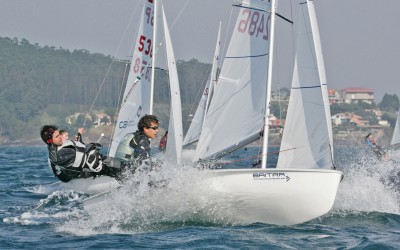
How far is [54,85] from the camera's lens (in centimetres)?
16675

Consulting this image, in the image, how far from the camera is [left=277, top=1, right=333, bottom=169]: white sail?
12320mm

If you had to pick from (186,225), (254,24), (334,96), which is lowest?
(186,225)

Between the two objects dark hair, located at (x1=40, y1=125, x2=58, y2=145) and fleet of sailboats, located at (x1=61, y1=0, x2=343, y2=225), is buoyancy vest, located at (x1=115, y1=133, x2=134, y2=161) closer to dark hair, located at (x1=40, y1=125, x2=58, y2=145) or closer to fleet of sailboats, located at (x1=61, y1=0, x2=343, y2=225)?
dark hair, located at (x1=40, y1=125, x2=58, y2=145)

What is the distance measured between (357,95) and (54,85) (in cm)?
6471

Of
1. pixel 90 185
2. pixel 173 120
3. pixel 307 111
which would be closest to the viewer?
pixel 307 111

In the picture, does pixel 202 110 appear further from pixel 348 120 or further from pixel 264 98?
pixel 348 120

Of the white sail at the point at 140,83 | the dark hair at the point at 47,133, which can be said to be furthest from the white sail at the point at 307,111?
the white sail at the point at 140,83

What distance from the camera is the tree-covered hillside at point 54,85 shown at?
138m

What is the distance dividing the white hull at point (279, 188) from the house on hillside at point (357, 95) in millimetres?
164186

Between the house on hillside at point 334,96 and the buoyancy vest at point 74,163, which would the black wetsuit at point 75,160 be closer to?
the buoyancy vest at point 74,163

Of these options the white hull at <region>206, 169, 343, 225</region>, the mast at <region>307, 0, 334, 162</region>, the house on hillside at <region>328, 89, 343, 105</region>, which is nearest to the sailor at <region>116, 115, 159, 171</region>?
the white hull at <region>206, 169, 343, 225</region>

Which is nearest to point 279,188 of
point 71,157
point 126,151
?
point 126,151

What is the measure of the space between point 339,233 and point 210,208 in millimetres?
1684

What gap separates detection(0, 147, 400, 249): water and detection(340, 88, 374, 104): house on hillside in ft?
531
